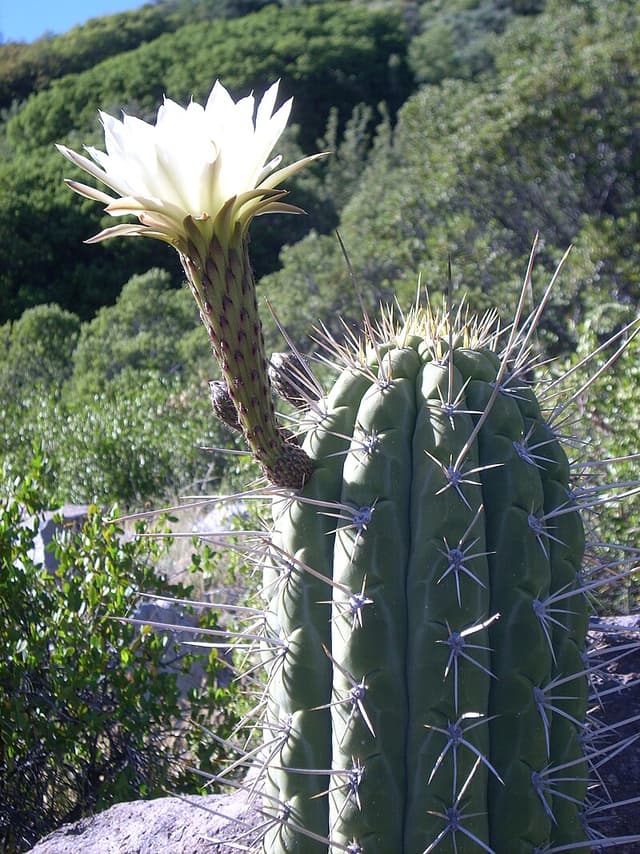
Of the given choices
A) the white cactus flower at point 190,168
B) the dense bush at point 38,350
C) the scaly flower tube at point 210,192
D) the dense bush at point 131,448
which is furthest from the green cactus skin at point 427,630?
the dense bush at point 38,350

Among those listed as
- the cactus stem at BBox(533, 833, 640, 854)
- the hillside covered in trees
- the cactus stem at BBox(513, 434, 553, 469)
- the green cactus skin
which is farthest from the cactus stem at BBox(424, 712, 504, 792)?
the hillside covered in trees

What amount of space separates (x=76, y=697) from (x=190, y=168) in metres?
2.00

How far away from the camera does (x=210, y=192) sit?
1.48 meters

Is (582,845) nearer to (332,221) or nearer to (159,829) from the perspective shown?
(159,829)

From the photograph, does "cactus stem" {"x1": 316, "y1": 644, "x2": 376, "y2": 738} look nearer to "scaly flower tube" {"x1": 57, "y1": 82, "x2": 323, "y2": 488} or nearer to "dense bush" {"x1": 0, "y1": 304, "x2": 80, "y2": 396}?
"scaly flower tube" {"x1": 57, "y1": 82, "x2": 323, "y2": 488}

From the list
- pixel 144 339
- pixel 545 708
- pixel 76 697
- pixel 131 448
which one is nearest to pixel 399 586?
pixel 545 708

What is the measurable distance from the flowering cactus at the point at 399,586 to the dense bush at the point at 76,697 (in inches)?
47.5

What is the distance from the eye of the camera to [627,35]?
36.7ft

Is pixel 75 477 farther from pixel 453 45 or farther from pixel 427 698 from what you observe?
pixel 453 45

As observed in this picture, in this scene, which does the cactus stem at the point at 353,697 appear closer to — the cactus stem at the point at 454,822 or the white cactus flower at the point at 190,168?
the cactus stem at the point at 454,822

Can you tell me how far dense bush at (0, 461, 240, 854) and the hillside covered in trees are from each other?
123 cm

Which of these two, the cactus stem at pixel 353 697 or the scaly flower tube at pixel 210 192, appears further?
the cactus stem at pixel 353 697

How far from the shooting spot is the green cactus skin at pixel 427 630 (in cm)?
163

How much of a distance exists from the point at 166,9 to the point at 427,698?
119ft
